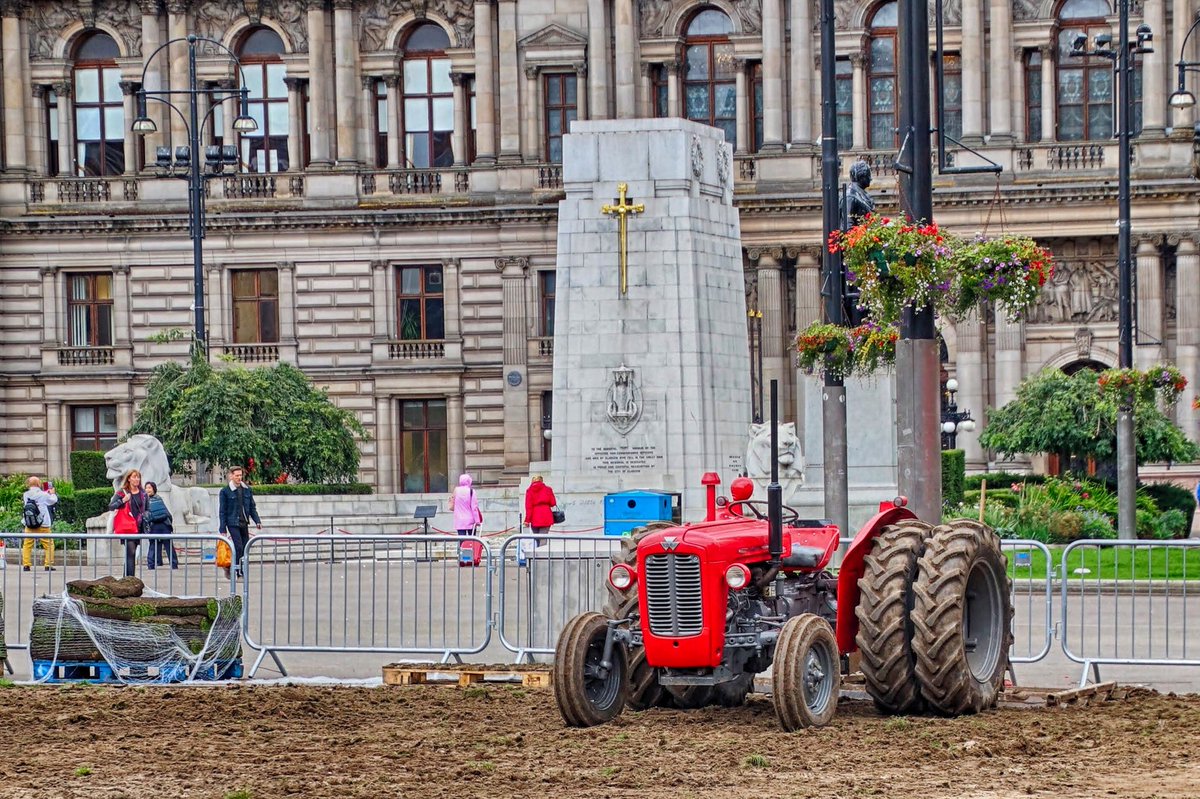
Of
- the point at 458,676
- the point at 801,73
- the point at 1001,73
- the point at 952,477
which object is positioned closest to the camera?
the point at 458,676

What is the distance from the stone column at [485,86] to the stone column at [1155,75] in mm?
19146

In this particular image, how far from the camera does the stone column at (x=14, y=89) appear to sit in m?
70.3

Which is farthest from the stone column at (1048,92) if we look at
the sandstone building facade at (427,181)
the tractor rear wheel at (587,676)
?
the tractor rear wheel at (587,676)

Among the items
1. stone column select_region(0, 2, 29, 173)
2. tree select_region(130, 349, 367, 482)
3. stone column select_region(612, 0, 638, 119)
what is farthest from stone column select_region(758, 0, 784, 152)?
stone column select_region(0, 2, 29, 173)

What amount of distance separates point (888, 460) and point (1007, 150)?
3167cm

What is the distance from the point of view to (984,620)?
16844 mm

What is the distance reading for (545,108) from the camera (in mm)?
69125

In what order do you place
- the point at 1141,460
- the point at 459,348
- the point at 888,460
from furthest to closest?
the point at 459,348 → the point at 1141,460 → the point at 888,460

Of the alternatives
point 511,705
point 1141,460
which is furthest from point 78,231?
point 511,705

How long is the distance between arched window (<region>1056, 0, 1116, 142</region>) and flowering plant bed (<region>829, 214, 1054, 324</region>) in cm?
4675

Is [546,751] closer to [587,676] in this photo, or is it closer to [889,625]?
[587,676]

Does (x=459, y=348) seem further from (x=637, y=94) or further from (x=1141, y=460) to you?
(x=1141, y=460)

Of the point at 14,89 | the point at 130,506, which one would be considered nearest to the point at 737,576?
the point at 130,506

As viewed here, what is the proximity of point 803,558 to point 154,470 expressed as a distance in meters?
29.9
